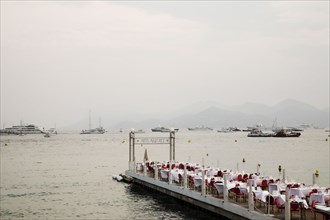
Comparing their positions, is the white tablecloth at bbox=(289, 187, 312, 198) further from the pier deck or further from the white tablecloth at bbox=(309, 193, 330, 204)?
the pier deck

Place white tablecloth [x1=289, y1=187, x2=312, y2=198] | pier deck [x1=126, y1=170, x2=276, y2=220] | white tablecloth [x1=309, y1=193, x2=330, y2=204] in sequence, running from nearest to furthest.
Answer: white tablecloth [x1=309, y1=193, x2=330, y2=204]
pier deck [x1=126, y1=170, x2=276, y2=220]
white tablecloth [x1=289, y1=187, x2=312, y2=198]

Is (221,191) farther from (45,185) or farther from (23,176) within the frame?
(23,176)

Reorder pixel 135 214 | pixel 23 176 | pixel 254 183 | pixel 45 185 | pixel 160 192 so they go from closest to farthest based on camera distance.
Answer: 1. pixel 254 183
2. pixel 135 214
3. pixel 160 192
4. pixel 45 185
5. pixel 23 176

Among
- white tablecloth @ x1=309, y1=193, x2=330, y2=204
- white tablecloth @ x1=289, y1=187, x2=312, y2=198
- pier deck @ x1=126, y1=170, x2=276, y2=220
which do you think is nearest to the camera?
white tablecloth @ x1=309, y1=193, x2=330, y2=204

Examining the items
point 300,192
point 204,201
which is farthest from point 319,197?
point 204,201

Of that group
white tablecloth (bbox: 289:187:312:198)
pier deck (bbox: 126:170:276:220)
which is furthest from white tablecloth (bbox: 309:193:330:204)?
pier deck (bbox: 126:170:276:220)

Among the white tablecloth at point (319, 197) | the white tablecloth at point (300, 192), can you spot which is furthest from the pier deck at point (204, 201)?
the white tablecloth at point (300, 192)

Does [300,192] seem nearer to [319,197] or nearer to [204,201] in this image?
[319,197]

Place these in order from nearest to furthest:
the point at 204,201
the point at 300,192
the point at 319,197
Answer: the point at 319,197, the point at 300,192, the point at 204,201

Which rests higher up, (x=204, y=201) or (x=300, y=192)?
(x=300, y=192)

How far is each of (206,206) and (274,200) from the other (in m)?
5.42

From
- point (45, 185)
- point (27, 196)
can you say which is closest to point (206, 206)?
point (27, 196)

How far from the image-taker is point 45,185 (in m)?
43.8

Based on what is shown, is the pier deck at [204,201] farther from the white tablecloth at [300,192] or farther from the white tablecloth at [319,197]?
the white tablecloth at [300,192]
